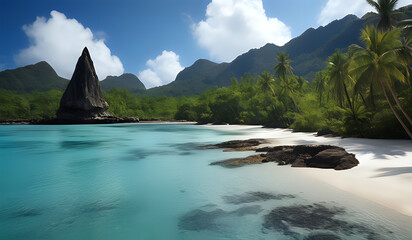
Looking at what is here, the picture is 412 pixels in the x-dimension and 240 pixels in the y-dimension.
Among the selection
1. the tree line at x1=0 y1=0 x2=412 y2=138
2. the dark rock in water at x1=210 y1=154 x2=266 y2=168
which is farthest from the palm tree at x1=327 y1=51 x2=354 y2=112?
the dark rock in water at x1=210 y1=154 x2=266 y2=168

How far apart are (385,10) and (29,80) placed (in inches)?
8746

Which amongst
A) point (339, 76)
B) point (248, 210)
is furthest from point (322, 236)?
point (339, 76)

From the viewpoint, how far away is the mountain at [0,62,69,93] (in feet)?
539

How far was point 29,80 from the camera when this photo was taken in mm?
179000

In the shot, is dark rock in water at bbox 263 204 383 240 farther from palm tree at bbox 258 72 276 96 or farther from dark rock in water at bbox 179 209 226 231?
palm tree at bbox 258 72 276 96

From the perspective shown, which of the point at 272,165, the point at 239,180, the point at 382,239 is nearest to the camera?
the point at 382,239

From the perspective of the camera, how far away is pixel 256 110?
45656 mm

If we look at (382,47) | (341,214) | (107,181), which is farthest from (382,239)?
(382,47)

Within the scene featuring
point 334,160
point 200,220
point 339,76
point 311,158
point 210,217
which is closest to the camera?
point 200,220

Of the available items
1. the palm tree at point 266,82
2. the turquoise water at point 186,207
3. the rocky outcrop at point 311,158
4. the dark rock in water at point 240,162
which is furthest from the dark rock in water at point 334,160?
the palm tree at point 266,82

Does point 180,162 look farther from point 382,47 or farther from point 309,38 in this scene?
point 309,38

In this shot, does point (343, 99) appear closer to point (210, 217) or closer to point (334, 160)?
point (334, 160)

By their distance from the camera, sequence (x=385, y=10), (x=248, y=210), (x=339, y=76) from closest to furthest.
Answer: (x=248, y=210) → (x=339, y=76) → (x=385, y=10)

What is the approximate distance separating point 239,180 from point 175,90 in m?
187
